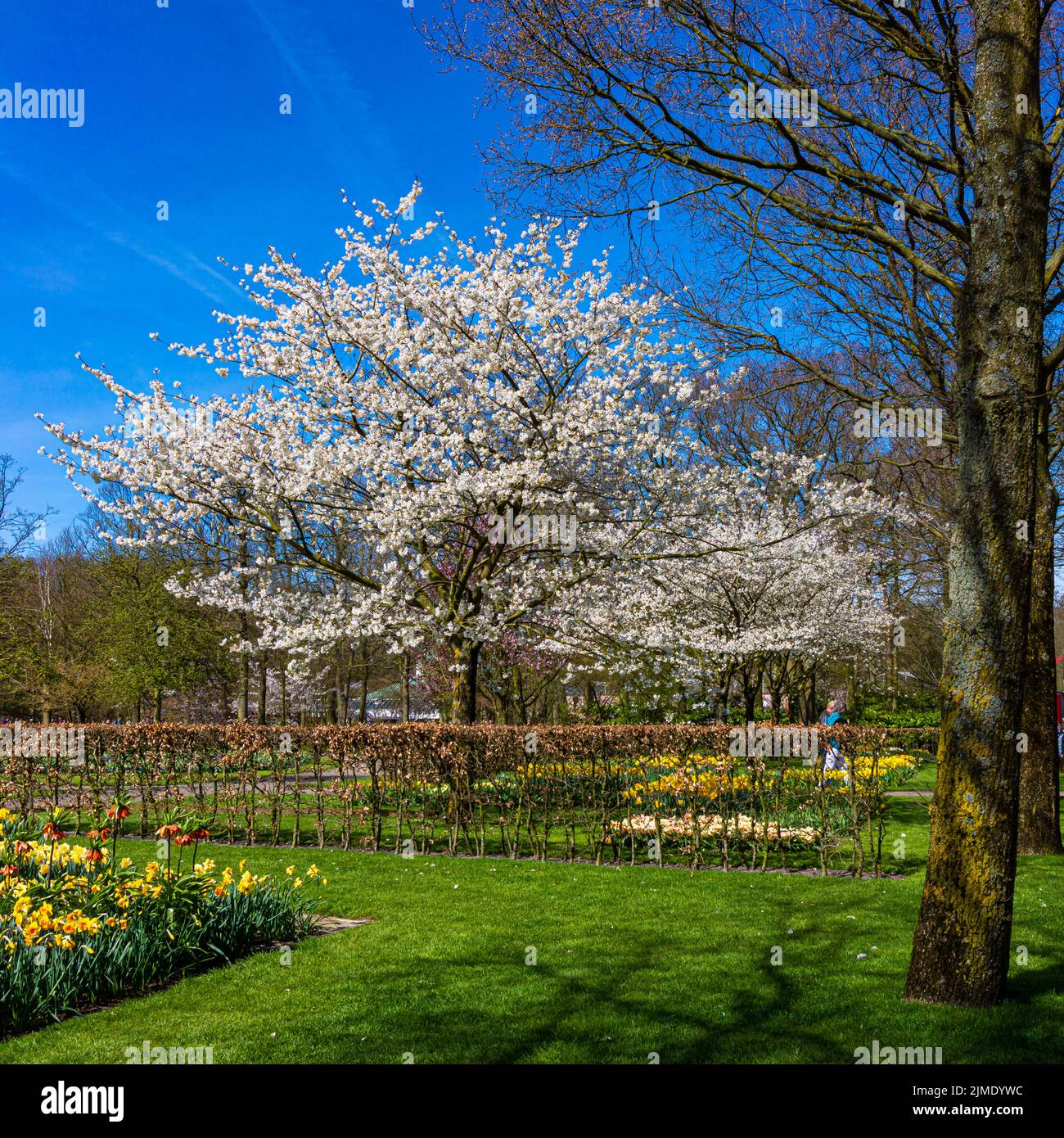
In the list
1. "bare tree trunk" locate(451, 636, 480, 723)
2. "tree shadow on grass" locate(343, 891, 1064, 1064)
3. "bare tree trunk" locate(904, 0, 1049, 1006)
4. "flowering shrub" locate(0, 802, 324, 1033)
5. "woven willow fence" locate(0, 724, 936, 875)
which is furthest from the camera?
"bare tree trunk" locate(451, 636, 480, 723)

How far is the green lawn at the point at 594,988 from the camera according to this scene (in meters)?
3.92

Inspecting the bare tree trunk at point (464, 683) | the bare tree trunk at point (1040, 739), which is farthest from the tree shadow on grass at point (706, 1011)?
the bare tree trunk at point (464, 683)

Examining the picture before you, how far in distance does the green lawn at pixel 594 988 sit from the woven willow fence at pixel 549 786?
1.42m

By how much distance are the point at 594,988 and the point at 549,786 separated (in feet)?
13.9

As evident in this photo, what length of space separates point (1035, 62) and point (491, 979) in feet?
19.2

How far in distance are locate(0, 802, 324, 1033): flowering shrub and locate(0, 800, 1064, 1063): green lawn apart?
0.63ft

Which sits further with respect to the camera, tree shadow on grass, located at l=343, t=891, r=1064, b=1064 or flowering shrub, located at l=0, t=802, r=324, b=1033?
flowering shrub, located at l=0, t=802, r=324, b=1033

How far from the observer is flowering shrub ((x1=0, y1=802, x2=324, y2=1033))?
4434 mm

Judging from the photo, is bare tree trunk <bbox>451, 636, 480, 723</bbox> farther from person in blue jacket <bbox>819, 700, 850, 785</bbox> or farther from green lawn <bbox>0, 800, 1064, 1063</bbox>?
person in blue jacket <bbox>819, 700, 850, 785</bbox>

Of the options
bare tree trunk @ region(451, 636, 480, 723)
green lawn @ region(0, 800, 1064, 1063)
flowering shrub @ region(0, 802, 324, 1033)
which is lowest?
green lawn @ region(0, 800, 1064, 1063)

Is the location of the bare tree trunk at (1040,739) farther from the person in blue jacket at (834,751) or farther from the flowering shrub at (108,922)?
the flowering shrub at (108,922)

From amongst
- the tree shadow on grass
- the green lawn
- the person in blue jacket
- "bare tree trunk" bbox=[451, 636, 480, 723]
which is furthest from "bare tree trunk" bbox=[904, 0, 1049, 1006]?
"bare tree trunk" bbox=[451, 636, 480, 723]
